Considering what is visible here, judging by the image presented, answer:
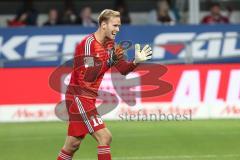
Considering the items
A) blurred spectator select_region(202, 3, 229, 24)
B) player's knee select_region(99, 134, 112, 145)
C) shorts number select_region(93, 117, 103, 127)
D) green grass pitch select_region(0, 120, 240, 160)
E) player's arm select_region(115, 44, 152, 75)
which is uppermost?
player's arm select_region(115, 44, 152, 75)

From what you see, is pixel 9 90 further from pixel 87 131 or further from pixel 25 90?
pixel 87 131

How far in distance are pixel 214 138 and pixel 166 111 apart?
262 cm

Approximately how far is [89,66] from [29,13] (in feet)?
41.1

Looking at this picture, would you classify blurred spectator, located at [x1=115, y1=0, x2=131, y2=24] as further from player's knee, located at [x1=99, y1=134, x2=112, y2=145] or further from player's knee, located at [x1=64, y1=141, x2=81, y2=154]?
player's knee, located at [x1=99, y1=134, x2=112, y2=145]

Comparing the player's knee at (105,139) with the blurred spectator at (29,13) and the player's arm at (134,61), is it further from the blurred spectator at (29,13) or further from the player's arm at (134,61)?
the blurred spectator at (29,13)

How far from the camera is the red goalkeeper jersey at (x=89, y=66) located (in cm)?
816

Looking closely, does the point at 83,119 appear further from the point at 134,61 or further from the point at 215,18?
the point at 215,18

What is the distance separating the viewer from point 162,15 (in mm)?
20219

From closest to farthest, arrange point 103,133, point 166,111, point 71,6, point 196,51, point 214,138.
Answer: point 103,133, point 214,138, point 166,111, point 196,51, point 71,6

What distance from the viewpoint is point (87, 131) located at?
823 centimetres

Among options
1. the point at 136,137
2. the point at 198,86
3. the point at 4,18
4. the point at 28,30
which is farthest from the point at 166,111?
the point at 4,18

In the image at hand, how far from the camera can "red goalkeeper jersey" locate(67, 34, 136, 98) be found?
8.16 metres

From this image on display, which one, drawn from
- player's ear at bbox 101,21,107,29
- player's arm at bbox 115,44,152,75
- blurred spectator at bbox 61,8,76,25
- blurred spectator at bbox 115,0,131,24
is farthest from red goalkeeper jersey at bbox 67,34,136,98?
blurred spectator at bbox 115,0,131,24

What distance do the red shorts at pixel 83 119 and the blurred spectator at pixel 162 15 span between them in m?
12.1
